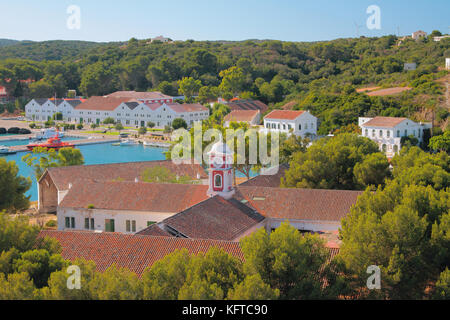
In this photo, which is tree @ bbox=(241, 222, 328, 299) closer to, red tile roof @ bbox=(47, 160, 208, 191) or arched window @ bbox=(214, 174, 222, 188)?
arched window @ bbox=(214, 174, 222, 188)

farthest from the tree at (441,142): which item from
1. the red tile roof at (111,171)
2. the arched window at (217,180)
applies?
the arched window at (217,180)

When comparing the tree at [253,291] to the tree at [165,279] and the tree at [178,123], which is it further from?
the tree at [178,123]

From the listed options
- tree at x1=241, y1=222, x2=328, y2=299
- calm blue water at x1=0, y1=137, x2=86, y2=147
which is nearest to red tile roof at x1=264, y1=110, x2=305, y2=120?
calm blue water at x1=0, y1=137, x2=86, y2=147

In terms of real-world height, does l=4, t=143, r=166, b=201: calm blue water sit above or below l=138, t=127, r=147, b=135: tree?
below

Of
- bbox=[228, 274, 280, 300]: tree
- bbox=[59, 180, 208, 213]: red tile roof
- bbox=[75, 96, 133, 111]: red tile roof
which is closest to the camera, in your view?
bbox=[228, 274, 280, 300]: tree

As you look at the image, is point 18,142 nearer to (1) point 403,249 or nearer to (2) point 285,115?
(2) point 285,115

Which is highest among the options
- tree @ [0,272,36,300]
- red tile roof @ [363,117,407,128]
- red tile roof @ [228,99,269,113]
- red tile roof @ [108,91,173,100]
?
red tile roof @ [108,91,173,100]

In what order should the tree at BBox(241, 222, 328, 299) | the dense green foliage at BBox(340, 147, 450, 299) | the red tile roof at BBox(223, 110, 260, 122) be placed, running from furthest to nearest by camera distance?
the red tile roof at BBox(223, 110, 260, 122), the dense green foliage at BBox(340, 147, 450, 299), the tree at BBox(241, 222, 328, 299)

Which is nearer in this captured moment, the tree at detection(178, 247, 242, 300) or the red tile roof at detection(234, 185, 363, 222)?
the tree at detection(178, 247, 242, 300)

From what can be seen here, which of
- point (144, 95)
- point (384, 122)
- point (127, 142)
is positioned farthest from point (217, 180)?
point (144, 95)
